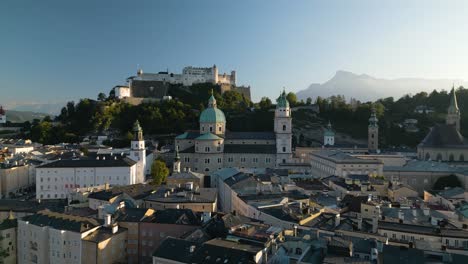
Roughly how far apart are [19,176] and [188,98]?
50.1m

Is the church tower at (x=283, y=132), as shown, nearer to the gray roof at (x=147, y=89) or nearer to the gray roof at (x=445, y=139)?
the gray roof at (x=445, y=139)

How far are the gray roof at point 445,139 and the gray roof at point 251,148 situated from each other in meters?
23.8

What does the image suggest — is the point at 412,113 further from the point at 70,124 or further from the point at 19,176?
the point at 19,176

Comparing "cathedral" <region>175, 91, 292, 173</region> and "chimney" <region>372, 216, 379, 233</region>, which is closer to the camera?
"chimney" <region>372, 216, 379, 233</region>

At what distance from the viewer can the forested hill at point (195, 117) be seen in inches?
3260

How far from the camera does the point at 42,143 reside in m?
81.4

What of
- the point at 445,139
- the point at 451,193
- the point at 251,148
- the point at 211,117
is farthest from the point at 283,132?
the point at 451,193

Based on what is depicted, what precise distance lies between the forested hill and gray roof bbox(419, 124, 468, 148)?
19.6 metres

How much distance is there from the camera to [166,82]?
340 feet

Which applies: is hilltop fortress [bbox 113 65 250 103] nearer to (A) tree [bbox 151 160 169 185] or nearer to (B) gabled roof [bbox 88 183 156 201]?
(A) tree [bbox 151 160 169 185]

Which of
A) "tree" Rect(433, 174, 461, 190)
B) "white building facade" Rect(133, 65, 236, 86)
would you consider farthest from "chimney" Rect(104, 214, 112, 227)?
"white building facade" Rect(133, 65, 236, 86)

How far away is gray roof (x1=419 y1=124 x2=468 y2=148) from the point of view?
6306 centimetres

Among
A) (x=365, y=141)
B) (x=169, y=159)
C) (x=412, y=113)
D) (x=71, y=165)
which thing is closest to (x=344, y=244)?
(x=71, y=165)

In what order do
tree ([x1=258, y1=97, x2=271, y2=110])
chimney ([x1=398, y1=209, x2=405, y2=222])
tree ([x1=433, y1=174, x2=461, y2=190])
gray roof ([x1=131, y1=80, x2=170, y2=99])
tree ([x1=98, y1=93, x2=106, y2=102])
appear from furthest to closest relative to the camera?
gray roof ([x1=131, y1=80, x2=170, y2=99]) < tree ([x1=98, y1=93, x2=106, y2=102]) < tree ([x1=258, y1=97, x2=271, y2=110]) < tree ([x1=433, y1=174, x2=461, y2=190]) < chimney ([x1=398, y1=209, x2=405, y2=222])
